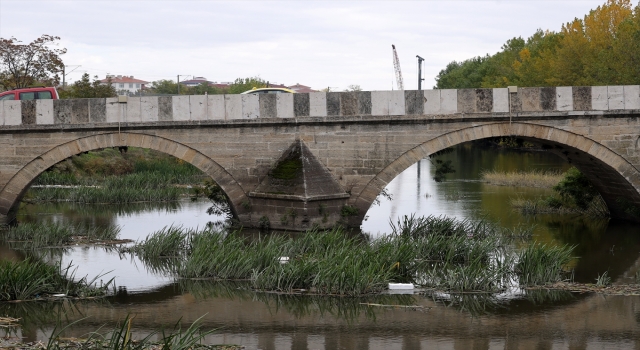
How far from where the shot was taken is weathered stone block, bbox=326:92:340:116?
18297mm

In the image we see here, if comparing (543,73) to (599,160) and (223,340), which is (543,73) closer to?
(599,160)

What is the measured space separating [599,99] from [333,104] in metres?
5.30

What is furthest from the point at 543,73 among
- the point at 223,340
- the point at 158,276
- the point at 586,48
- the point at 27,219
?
the point at 223,340

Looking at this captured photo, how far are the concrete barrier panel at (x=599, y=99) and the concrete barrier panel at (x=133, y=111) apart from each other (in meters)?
8.97

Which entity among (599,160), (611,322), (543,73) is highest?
(543,73)

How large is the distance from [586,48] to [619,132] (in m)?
20.6

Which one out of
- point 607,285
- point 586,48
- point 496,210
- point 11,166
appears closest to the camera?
point 607,285

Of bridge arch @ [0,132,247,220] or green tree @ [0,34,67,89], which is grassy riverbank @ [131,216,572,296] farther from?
green tree @ [0,34,67,89]

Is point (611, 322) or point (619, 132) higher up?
point (619, 132)

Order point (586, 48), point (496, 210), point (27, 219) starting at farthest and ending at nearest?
point (586, 48)
point (496, 210)
point (27, 219)

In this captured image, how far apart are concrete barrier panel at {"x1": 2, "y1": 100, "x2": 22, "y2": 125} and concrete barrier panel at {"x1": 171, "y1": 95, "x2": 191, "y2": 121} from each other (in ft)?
9.85

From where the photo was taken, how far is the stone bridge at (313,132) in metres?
17.9

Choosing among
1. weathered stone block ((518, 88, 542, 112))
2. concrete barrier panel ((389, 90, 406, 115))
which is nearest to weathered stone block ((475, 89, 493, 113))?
weathered stone block ((518, 88, 542, 112))

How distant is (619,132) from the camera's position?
18297 mm
